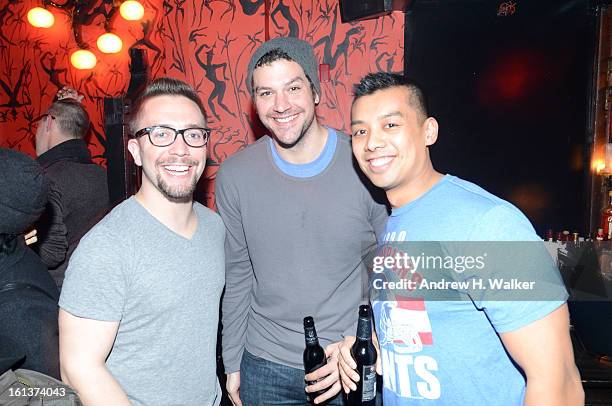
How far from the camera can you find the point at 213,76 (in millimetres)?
3994

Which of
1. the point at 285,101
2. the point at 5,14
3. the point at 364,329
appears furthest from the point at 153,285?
the point at 5,14

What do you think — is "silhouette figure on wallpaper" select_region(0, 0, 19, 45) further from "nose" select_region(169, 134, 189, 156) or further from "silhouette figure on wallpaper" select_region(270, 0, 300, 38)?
"nose" select_region(169, 134, 189, 156)

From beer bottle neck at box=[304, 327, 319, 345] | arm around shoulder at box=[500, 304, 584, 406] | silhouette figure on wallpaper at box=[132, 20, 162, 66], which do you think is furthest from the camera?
silhouette figure on wallpaper at box=[132, 20, 162, 66]

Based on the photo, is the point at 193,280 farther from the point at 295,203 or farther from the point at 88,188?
the point at 88,188

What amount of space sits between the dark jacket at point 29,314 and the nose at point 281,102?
1188 mm

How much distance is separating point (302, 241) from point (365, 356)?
583 millimetres

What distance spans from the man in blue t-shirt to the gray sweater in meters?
0.39

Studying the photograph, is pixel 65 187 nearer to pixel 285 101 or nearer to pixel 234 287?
pixel 234 287

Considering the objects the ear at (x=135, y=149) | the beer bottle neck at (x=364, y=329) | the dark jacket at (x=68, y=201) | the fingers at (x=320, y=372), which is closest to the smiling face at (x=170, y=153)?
the ear at (x=135, y=149)

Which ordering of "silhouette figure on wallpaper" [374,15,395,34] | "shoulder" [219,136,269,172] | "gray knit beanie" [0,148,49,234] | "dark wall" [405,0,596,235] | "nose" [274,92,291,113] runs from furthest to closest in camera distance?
"dark wall" [405,0,596,235], "silhouette figure on wallpaper" [374,15,395,34], "shoulder" [219,136,269,172], "nose" [274,92,291,113], "gray knit beanie" [0,148,49,234]

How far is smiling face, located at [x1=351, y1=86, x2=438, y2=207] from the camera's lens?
157 centimetres

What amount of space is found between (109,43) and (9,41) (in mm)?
1217

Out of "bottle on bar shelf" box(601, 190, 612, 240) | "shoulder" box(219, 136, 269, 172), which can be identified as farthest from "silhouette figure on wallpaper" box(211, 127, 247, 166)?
"bottle on bar shelf" box(601, 190, 612, 240)

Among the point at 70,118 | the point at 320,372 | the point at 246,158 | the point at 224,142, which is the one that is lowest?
the point at 320,372
